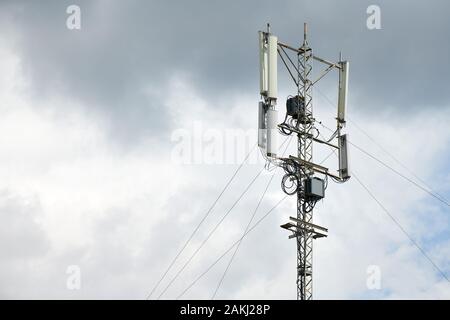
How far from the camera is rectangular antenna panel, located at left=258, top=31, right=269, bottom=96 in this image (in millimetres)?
60875

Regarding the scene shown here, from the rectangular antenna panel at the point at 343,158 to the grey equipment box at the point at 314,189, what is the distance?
126 inches

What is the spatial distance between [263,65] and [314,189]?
8.89 m

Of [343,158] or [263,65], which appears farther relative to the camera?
[343,158]

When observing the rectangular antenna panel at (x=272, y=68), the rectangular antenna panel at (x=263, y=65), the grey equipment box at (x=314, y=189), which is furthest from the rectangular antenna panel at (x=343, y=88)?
the rectangular antenna panel at (x=263, y=65)

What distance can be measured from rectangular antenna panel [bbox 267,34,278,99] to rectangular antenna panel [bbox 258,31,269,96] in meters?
0.26

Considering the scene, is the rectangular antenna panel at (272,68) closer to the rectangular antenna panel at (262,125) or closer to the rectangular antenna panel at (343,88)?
the rectangular antenna panel at (262,125)

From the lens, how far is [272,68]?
61.1 m

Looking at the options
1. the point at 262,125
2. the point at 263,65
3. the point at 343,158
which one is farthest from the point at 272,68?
the point at 343,158

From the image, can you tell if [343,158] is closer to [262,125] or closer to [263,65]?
[262,125]

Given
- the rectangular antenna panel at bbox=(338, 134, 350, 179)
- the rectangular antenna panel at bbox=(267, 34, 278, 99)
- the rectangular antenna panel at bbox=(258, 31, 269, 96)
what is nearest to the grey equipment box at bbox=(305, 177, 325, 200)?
the rectangular antenna panel at bbox=(338, 134, 350, 179)

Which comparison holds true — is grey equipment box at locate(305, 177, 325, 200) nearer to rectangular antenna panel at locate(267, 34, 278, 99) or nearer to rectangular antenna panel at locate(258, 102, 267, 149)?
rectangular antenna panel at locate(258, 102, 267, 149)
